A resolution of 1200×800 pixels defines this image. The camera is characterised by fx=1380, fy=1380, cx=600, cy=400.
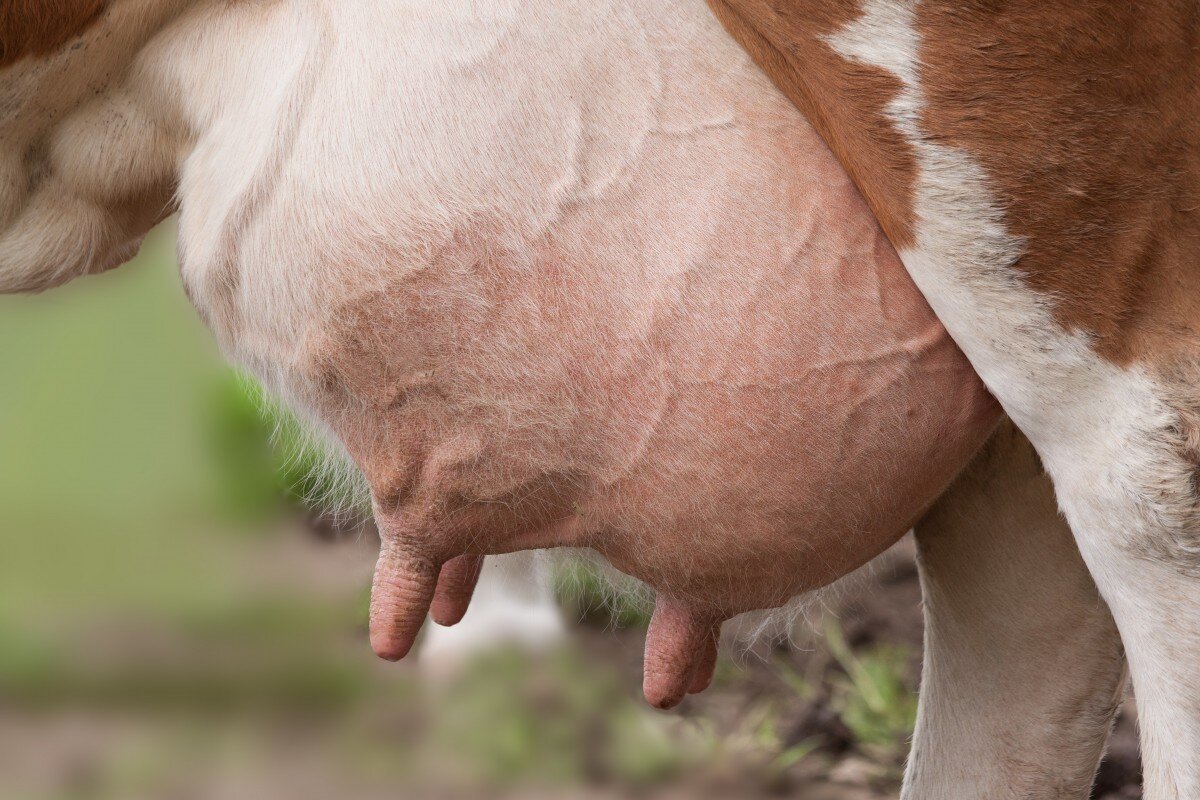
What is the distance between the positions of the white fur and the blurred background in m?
0.49

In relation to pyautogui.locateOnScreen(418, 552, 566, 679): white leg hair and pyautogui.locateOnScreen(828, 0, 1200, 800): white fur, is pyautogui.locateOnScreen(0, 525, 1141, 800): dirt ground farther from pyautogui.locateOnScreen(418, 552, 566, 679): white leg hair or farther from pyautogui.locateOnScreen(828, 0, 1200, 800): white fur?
pyautogui.locateOnScreen(828, 0, 1200, 800): white fur

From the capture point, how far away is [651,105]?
1.01 m

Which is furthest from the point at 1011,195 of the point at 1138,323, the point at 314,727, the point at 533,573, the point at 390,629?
the point at 314,727

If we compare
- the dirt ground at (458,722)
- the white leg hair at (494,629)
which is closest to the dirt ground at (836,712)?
the dirt ground at (458,722)

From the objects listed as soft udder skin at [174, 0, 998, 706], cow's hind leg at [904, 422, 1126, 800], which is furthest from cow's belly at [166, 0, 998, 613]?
cow's hind leg at [904, 422, 1126, 800]

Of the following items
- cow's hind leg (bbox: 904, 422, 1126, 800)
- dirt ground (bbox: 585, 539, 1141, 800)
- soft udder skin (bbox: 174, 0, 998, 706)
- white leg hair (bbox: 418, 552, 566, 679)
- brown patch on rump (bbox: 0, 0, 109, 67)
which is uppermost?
brown patch on rump (bbox: 0, 0, 109, 67)

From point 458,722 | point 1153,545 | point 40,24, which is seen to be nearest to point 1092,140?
point 1153,545

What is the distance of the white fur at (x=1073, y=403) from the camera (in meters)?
0.89

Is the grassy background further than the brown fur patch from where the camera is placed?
Yes

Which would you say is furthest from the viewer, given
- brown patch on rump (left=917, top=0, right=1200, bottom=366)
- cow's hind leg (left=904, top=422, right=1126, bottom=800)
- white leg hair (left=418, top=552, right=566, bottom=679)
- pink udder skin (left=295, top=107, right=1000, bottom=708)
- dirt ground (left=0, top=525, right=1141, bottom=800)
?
white leg hair (left=418, top=552, right=566, bottom=679)

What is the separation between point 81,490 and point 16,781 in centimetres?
84

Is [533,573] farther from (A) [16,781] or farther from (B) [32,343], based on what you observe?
(B) [32,343]

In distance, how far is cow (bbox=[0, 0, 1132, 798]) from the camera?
0.99 m

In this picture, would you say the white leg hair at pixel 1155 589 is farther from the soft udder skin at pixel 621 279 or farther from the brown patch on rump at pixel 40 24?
the brown patch on rump at pixel 40 24
